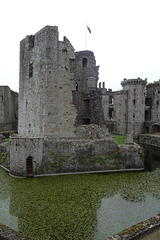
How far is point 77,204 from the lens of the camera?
774 centimetres

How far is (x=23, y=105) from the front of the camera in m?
14.2

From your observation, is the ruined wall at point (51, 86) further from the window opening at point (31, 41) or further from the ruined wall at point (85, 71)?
the ruined wall at point (85, 71)

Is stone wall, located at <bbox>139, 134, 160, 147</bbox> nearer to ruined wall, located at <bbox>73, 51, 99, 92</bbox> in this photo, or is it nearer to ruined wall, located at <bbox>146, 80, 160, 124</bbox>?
ruined wall, located at <bbox>146, 80, 160, 124</bbox>

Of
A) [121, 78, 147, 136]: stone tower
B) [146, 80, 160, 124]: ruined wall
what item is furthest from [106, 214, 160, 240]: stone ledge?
[146, 80, 160, 124]: ruined wall

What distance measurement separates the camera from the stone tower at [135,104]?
28.3 meters

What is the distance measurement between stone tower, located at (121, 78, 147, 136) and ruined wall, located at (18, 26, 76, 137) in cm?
1791

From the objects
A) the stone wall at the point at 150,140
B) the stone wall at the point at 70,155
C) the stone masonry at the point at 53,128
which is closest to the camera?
the stone wall at the point at 70,155

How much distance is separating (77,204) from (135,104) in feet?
75.9

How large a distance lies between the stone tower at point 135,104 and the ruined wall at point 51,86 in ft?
58.7

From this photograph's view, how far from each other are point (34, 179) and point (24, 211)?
319cm

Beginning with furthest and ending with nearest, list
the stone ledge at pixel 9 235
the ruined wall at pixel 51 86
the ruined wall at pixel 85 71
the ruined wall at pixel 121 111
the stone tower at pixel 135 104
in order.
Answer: the ruined wall at pixel 121 111 → the stone tower at pixel 135 104 → the ruined wall at pixel 85 71 → the ruined wall at pixel 51 86 → the stone ledge at pixel 9 235

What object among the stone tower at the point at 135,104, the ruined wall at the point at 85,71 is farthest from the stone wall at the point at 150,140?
the ruined wall at the point at 85,71

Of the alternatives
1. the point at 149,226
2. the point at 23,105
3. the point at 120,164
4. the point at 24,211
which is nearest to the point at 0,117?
the point at 23,105

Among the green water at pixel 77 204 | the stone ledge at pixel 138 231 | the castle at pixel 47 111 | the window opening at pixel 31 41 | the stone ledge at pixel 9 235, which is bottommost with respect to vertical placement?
the green water at pixel 77 204
